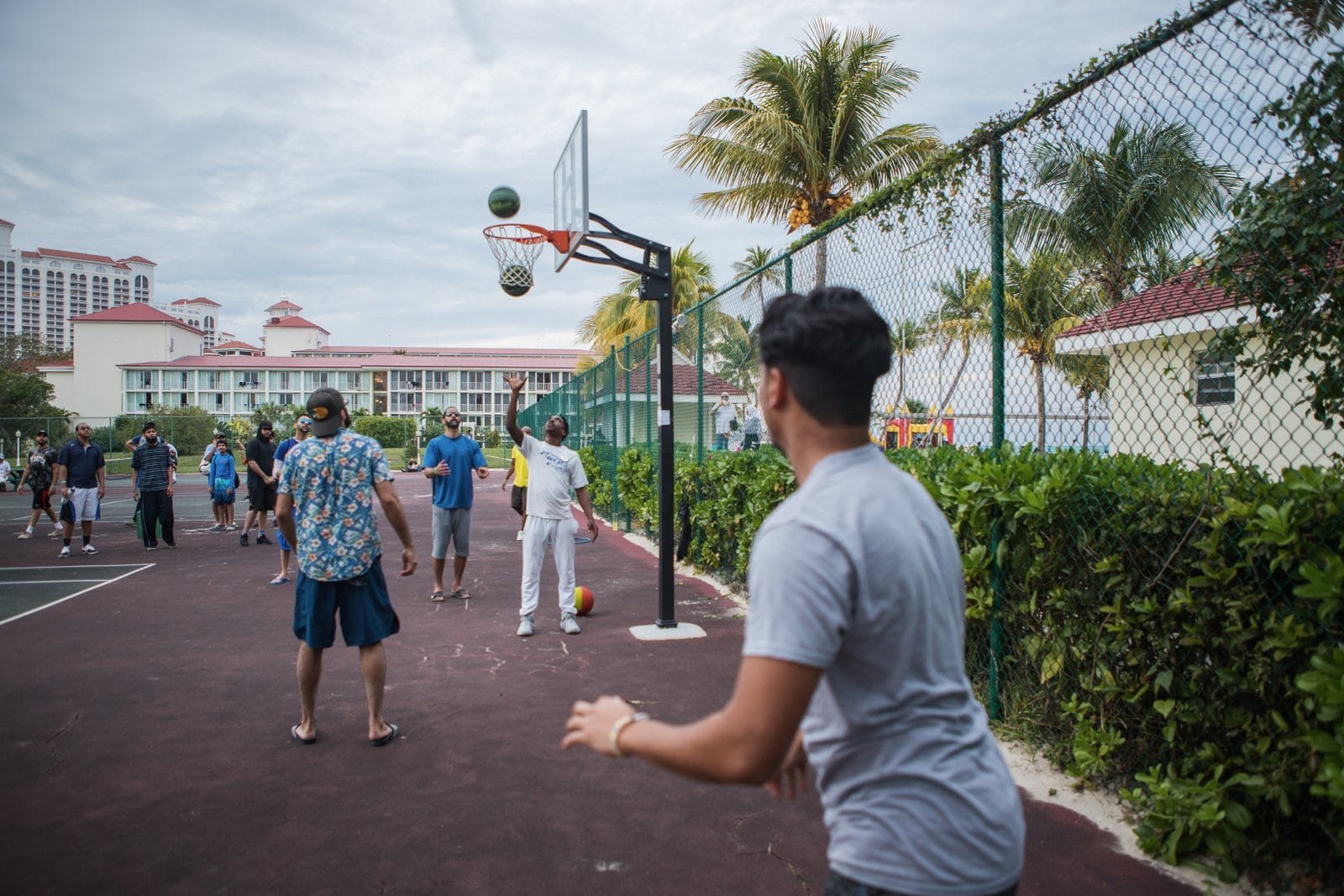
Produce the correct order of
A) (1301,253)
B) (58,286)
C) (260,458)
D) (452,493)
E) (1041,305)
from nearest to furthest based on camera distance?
(1301,253) < (1041,305) < (452,493) < (260,458) < (58,286)

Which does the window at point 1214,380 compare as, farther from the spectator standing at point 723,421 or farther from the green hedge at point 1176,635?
the spectator standing at point 723,421

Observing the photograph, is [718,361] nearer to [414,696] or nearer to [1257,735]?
[414,696]

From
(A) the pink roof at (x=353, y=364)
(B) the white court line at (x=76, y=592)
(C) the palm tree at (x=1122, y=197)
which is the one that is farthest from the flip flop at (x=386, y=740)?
(A) the pink roof at (x=353, y=364)

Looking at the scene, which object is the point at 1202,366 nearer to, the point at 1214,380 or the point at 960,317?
the point at 1214,380

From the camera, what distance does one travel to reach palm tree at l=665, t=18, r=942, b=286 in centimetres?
1900

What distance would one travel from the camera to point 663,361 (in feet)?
24.8

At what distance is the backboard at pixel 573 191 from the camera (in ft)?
25.6

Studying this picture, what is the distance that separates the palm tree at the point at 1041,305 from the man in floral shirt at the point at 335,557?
3.49m

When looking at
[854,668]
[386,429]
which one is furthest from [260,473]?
[386,429]

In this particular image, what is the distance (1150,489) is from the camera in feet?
11.8

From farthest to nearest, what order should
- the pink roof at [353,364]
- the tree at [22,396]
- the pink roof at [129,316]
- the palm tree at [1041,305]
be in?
the pink roof at [353,364] < the pink roof at [129,316] < the tree at [22,396] < the palm tree at [1041,305]

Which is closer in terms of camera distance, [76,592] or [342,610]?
[342,610]

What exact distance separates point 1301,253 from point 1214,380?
0.82 m

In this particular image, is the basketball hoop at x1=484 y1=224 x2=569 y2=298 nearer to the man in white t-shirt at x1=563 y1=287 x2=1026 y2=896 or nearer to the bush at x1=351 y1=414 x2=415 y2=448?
the man in white t-shirt at x1=563 y1=287 x2=1026 y2=896
